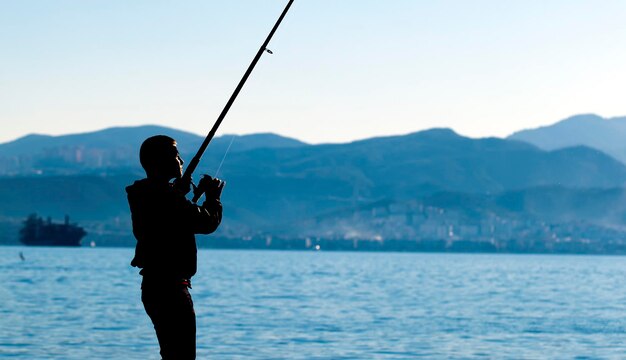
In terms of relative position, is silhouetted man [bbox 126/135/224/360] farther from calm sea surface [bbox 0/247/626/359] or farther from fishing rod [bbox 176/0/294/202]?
calm sea surface [bbox 0/247/626/359]

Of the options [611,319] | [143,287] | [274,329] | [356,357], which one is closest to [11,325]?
[274,329]

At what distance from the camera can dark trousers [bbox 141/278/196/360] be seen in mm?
8945

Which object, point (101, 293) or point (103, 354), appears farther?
point (101, 293)

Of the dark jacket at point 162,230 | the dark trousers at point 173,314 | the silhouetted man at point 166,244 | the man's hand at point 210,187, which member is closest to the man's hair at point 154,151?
the silhouetted man at point 166,244

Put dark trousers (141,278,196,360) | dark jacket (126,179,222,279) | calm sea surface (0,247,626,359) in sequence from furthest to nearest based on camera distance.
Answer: calm sea surface (0,247,626,359), dark trousers (141,278,196,360), dark jacket (126,179,222,279)

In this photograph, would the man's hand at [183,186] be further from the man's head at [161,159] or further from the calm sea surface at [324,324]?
the calm sea surface at [324,324]

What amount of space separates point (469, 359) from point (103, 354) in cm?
1103

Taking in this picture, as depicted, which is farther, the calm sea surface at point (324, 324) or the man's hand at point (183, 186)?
the calm sea surface at point (324, 324)

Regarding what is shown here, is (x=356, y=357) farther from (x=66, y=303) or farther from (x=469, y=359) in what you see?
(x=66, y=303)

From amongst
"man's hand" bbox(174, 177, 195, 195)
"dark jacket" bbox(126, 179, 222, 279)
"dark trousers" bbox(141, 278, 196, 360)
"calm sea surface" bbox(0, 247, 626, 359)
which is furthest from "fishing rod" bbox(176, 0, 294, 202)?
"calm sea surface" bbox(0, 247, 626, 359)

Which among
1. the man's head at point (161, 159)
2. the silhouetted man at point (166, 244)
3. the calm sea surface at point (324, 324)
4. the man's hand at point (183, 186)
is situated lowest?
the calm sea surface at point (324, 324)

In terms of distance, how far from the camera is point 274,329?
53.3 metres

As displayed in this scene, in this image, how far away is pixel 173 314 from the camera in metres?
8.95

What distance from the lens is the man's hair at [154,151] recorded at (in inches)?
353
